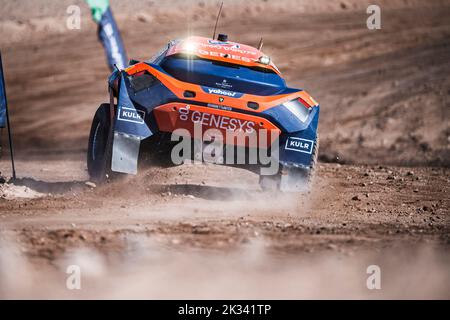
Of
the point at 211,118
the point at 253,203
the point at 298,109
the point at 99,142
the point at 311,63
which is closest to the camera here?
the point at 211,118

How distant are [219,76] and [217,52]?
0.52 metres

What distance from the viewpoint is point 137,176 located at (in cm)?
901

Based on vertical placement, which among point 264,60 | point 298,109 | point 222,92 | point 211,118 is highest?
point 264,60

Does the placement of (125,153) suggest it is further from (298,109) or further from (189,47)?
(298,109)

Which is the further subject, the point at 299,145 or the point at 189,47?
the point at 189,47

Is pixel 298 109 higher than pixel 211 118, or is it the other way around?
pixel 298 109

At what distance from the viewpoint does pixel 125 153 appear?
28.1 feet

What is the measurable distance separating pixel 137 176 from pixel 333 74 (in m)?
12.6

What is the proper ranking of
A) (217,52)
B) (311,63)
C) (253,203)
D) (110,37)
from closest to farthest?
1. (253,203)
2. (217,52)
3. (110,37)
4. (311,63)

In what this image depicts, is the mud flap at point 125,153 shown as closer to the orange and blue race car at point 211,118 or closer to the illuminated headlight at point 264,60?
the orange and blue race car at point 211,118

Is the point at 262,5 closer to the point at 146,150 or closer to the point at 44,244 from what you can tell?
the point at 146,150

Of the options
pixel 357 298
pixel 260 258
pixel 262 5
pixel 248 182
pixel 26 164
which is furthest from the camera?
pixel 262 5

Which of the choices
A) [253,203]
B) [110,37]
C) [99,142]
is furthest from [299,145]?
[110,37]
